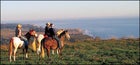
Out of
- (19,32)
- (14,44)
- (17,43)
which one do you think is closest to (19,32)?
(19,32)

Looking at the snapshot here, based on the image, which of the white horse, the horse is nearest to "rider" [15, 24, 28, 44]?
the horse

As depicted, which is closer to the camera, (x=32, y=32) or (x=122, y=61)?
(x=122, y=61)

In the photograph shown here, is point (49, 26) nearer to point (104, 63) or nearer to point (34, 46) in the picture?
point (34, 46)

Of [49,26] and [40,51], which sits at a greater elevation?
[49,26]

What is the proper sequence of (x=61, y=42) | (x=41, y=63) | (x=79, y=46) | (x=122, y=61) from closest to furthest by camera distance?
(x=41, y=63), (x=122, y=61), (x=61, y=42), (x=79, y=46)

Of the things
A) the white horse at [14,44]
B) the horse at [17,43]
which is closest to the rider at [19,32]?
the horse at [17,43]

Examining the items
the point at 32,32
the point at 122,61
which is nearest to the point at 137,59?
the point at 122,61

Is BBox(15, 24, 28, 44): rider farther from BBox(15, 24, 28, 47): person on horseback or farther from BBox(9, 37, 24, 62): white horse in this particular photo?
BBox(9, 37, 24, 62): white horse

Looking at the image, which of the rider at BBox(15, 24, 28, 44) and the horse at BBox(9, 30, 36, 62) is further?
the rider at BBox(15, 24, 28, 44)

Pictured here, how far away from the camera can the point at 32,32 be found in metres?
22.9

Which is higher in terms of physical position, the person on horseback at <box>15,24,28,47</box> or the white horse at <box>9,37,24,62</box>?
the person on horseback at <box>15,24,28,47</box>

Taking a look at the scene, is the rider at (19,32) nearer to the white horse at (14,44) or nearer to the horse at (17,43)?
the horse at (17,43)

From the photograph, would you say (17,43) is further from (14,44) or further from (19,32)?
(19,32)

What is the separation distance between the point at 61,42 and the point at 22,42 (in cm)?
324
